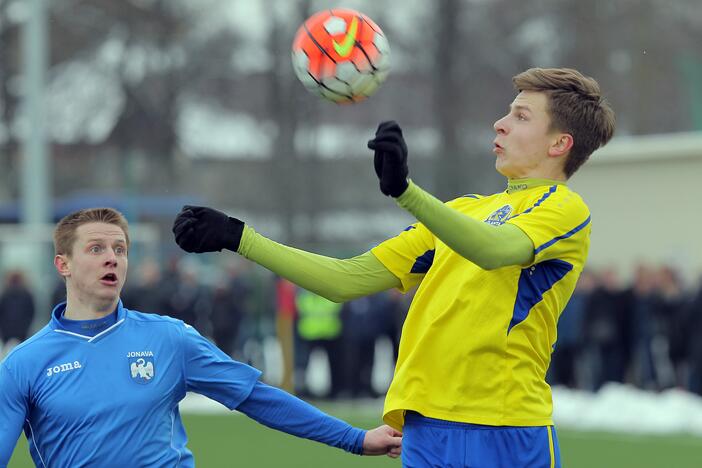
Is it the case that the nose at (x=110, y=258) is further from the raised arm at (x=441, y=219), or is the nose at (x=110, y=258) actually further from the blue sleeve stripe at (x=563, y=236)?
the blue sleeve stripe at (x=563, y=236)

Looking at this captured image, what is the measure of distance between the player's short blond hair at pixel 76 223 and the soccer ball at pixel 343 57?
93cm

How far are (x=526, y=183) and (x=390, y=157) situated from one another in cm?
89

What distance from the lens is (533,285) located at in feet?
15.1

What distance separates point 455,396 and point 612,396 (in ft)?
37.4

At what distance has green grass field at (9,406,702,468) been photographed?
39.7 feet

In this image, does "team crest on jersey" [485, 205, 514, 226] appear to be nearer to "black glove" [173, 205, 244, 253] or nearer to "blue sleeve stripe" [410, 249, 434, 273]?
"blue sleeve stripe" [410, 249, 434, 273]

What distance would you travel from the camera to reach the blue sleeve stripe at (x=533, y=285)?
15.1ft

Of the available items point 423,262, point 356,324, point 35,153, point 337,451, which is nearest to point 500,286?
point 423,262

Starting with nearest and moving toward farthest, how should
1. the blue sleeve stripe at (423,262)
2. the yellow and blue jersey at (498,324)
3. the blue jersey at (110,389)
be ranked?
the yellow and blue jersey at (498,324), the blue sleeve stripe at (423,262), the blue jersey at (110,389)

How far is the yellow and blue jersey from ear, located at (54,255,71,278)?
4.45 feet

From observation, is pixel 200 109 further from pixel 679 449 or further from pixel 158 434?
pixel 158 434

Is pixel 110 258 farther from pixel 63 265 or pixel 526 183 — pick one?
pixel 526 183

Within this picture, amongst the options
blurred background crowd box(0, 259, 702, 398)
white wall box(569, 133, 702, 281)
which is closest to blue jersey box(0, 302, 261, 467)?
blurred background crowd box(0, 259, 702, 398)

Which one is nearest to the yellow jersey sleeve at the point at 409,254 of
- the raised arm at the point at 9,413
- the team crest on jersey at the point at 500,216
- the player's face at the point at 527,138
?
the team crest on jersey at the point at 500,216
